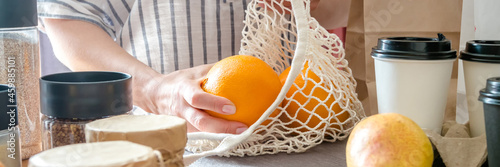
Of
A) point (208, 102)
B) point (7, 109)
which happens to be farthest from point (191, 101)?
point (7, 109)

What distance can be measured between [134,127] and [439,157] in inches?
15.1

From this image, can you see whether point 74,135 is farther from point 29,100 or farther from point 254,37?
point 254,37

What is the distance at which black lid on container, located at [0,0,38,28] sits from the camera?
0.49m

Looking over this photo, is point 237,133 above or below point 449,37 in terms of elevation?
below

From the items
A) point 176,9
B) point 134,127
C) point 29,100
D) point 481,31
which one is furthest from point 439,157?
point 176,9

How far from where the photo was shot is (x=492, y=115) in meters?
0.44

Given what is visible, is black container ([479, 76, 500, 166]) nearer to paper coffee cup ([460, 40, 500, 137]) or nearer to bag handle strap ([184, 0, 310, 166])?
paper coffee cup ([460, 40, 500, 137])

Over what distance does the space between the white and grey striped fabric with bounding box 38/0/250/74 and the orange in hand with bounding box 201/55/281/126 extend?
40cm

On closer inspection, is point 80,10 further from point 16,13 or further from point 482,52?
point 482,52

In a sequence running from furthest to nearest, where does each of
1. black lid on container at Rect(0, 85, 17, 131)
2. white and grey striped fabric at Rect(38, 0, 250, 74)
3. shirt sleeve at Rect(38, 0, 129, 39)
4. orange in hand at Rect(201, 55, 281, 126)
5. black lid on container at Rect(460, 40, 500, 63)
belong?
white and grey striped fabric at Rect(38, 0, 250, 74)
shirt sleeve at Rect(38, 0, 129, 39)
orange in hand at Rect(201, 55, 281, 126)
black lid on container at Rect(460, 40, 500, 63)
black lid on container at Rect(0, 85, 17, 131)

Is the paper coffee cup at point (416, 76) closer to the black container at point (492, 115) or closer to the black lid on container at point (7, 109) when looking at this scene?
the black container at point (492, 115)

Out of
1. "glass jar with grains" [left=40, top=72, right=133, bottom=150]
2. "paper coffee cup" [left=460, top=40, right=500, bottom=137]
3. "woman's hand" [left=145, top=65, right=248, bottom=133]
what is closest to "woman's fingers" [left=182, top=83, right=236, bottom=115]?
"woman's hand" [left=145, top=65, right=248, bottom=133]

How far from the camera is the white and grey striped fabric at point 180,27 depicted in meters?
1.00

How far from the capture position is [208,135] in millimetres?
570
